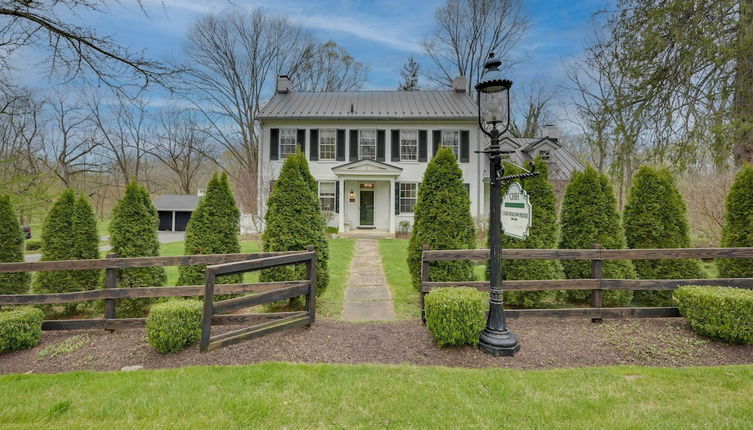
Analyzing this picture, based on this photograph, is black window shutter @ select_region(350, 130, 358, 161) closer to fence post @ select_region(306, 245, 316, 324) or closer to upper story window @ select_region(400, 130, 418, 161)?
upper story window @ select_region(400, 130, 418, 161)

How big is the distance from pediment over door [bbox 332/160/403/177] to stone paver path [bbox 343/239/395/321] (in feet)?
19.0

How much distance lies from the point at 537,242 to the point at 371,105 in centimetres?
1288

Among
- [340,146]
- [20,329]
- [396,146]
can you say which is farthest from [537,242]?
[340,146]

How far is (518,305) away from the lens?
15.4 feet

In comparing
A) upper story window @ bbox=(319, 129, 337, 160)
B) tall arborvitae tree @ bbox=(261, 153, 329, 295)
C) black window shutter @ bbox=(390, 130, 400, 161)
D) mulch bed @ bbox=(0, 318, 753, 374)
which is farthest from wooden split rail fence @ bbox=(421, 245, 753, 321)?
upper story window @ bbox=(319, 129, 337, 160)

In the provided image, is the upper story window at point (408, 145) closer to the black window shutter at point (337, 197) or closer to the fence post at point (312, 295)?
the black window shutter at point (337, 197)

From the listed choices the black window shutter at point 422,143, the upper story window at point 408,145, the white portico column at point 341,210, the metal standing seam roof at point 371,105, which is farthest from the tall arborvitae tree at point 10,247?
the black window shutter at point 422,143

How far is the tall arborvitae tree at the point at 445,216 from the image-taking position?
4.75 metres

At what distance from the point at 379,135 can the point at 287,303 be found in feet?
37.7

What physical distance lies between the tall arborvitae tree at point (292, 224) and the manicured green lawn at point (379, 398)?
1.91 meters

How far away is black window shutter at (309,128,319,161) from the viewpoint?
48.8ft

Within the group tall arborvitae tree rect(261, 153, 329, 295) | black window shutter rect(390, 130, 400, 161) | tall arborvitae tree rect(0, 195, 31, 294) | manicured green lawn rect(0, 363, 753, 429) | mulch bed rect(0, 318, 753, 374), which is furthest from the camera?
black window shutter rect(390, 130, 400, 161)

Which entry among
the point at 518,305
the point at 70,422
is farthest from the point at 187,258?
the point at 518,305

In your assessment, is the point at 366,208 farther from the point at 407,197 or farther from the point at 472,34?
the point at 472,34
